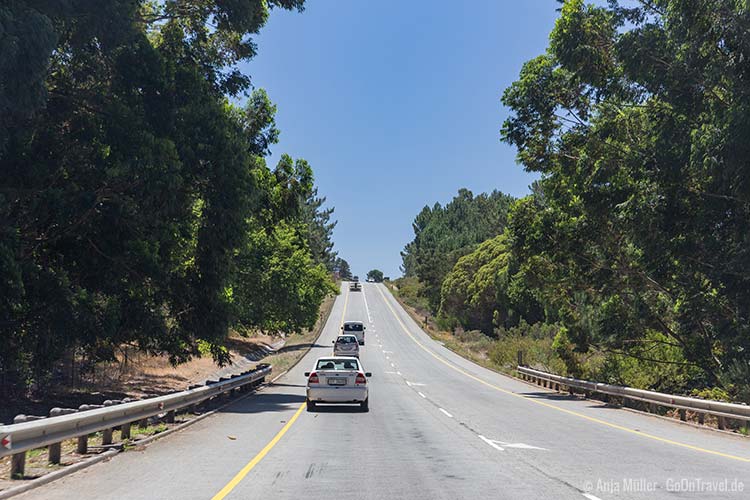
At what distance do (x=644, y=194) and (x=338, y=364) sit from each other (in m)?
12.4

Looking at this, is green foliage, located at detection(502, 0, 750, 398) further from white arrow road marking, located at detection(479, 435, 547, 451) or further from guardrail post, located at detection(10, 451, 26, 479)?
guardrail post, located at detection(10, 451, 26, 479)

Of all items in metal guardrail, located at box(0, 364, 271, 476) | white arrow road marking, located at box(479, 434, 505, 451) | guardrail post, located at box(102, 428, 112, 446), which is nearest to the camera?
metal guardrail, located at box(0, 364, 271, 476)

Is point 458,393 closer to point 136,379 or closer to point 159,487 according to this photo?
point 136,379

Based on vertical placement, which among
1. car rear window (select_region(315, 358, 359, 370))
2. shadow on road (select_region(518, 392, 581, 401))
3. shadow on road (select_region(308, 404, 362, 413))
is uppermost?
car rear window (select_region(315, 358, 359, 370))

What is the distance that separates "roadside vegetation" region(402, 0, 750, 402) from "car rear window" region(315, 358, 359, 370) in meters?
11.1

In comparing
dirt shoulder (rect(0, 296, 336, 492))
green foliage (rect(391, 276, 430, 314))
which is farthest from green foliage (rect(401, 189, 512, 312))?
dirt shoulder (rect(0, 296, 336, 492))

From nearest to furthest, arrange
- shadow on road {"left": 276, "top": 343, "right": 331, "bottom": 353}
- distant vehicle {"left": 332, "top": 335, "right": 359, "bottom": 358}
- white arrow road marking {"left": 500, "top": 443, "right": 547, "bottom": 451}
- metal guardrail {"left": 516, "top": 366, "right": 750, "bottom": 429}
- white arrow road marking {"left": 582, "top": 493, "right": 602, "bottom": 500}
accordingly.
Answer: white arrow road marking {"left": 582, "top": 493, "right": 602, "bottom": 500} → white arrow road marking {"left": 500, "top": 443, "right": 547, "bottom": 451} → metal guardrail {"left": 516, "top": 366, "right": 750, "bottom": 429} → distant vehicle {"left": 332, "top": 335, "right": 359, "bottom": 358} → shadow on road {"left": 276, "top": 343, "right": 331, "bottom": 353}

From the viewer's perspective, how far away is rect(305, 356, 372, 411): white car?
19312mm

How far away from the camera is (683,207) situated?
75.9ft

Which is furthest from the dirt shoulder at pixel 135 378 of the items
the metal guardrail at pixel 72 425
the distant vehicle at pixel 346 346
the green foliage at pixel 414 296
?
the green foliage at pixel 414 296

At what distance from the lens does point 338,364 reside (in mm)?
19828

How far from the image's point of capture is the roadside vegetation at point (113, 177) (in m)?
17.4

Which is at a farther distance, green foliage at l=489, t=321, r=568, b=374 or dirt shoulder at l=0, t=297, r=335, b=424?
green foliage at l=489, t=321, r=568, b=374

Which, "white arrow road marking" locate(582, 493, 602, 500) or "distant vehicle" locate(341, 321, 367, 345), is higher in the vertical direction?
"distant vehicle" locate(341, 321, 367, 345)
